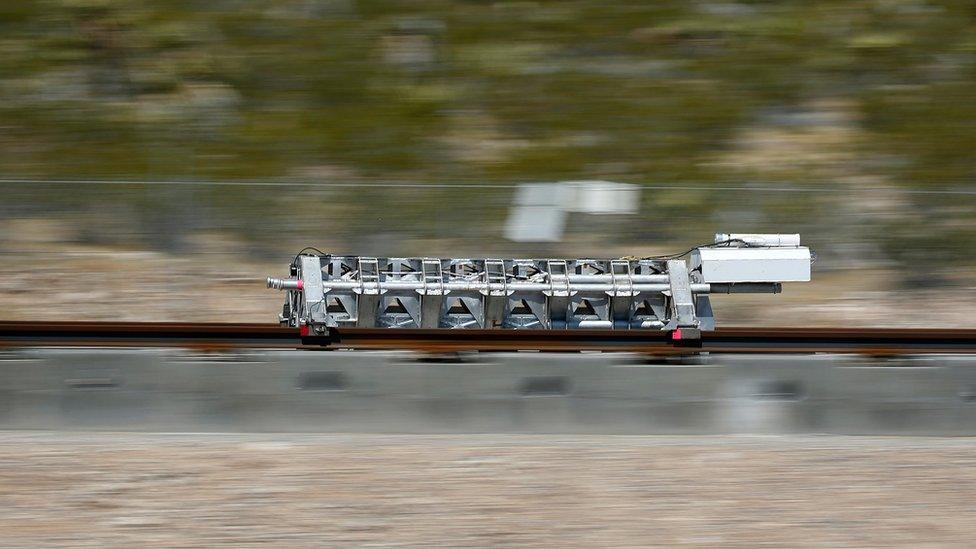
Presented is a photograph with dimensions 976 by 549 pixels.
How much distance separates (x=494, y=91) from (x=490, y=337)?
1150cm

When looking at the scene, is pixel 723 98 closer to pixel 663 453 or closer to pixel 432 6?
pixel 432 6

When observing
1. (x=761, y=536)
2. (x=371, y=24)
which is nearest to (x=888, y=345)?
(x=761, y=536)

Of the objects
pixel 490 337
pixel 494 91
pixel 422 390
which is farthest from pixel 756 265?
pixel 494 91

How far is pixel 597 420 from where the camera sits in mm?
10336

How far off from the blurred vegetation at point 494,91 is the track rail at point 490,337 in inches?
269

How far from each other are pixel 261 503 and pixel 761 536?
12.1ft

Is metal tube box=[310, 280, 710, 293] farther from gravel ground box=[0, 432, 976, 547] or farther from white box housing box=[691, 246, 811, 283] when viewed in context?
gravel ground box=[0, 432, 976, 547]

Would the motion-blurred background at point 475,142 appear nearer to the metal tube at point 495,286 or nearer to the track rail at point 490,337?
the track rail at point 490,337

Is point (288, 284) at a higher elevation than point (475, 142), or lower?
lower

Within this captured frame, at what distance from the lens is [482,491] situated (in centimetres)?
898

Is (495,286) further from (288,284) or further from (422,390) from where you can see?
(288,284)

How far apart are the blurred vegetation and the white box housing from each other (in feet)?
25.2

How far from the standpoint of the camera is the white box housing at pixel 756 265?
Answer: 1171 centimetres

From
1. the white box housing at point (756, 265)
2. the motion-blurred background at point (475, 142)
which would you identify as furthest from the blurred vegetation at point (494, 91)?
the white box housing at point (756, 265)
